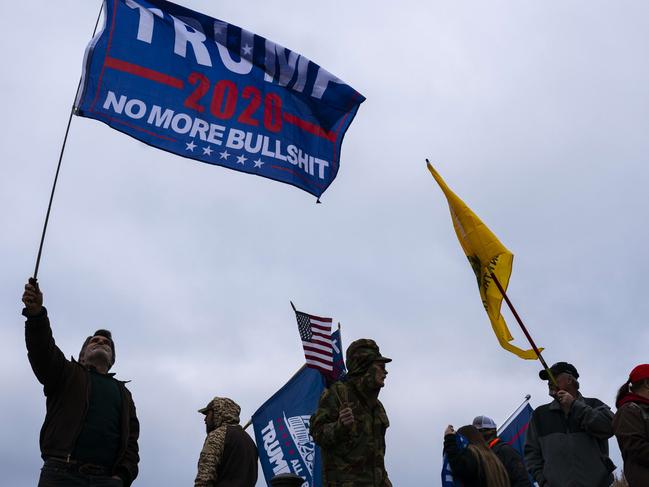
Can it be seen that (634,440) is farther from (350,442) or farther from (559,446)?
(350,442)

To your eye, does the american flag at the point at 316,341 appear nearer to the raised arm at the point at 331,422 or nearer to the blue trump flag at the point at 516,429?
the raised arm at the point at 331,422

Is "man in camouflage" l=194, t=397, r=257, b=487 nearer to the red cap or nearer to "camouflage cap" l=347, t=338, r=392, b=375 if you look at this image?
"camouflage cap" l=347, t=338, r=392, b=375

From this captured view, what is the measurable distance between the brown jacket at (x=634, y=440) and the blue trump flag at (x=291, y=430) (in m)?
5.02

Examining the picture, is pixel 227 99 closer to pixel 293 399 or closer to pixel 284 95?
pixel 284 95

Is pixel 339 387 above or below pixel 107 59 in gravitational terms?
below

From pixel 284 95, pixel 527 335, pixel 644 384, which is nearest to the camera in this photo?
pixel 644 384

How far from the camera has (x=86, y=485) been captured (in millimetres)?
6230

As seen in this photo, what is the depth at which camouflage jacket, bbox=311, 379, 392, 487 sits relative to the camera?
687cm

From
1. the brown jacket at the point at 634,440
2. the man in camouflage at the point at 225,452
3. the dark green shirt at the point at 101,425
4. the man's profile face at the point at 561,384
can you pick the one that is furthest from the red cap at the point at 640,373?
the dark green shirt at the point at 101,425

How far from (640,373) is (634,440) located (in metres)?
0.64

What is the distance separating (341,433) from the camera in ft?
22.3

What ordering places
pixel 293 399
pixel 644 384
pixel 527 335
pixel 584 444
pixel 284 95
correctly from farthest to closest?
1. pixel 293 399
2. pixel 284 95
3. pixel 527 335
4. pixel 584 444
5. pixel 644 384

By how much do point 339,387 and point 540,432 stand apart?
2.19 metres

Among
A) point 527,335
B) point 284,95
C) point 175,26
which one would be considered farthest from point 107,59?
point 527,335
